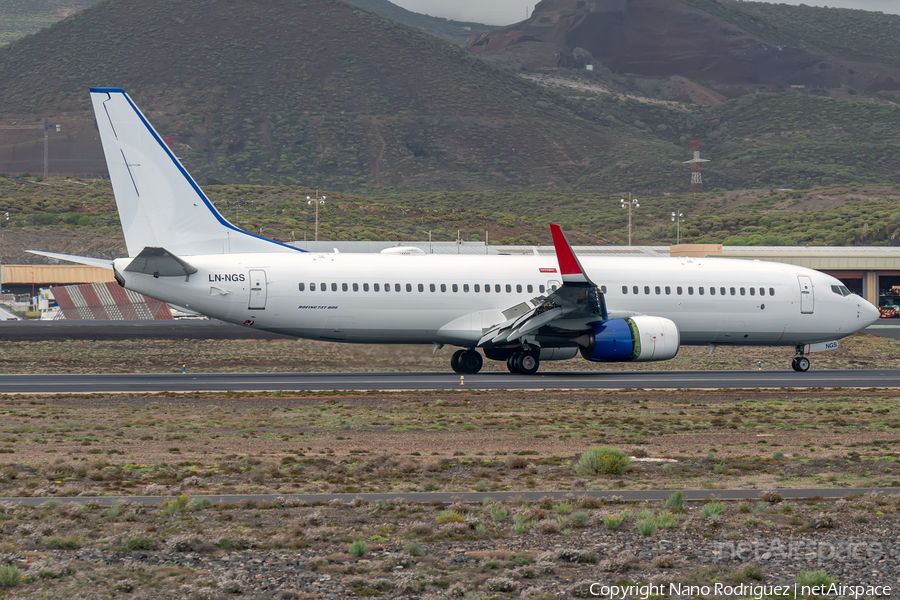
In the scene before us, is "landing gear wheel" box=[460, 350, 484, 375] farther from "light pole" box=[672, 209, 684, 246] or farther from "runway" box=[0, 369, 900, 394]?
"light pole" box=[672, 209, 684, 246]

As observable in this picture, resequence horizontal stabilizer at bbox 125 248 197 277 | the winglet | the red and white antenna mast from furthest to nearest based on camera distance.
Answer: the red and white antenna mast < the winglet < horizontal stabilizer at bbox 125 248 197 277

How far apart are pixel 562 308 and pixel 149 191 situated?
40.9ft

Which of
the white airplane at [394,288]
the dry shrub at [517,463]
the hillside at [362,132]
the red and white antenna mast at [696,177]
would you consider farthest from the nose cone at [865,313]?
the hillside at [362,132]

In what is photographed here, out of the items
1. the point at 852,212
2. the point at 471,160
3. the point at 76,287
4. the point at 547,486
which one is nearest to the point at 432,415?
the point at 547,486

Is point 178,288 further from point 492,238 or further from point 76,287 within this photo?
point 492,238

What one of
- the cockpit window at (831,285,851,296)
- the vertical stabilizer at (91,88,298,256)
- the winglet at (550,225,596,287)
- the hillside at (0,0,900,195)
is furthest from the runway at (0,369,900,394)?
the hillside at (0,0,900,195)

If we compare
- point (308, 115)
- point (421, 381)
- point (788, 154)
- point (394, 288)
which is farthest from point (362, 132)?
point (421, 381)

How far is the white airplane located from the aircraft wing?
0.04 meters

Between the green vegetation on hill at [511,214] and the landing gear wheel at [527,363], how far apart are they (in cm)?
6098

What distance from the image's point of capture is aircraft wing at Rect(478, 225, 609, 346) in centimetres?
2881

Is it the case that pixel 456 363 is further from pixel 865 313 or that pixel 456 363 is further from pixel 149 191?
pixel 865 313

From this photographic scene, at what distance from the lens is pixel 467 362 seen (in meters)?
32.4

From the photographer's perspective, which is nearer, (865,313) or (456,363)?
(456,363)

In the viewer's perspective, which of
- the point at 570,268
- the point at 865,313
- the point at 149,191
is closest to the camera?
the point at 570,268
